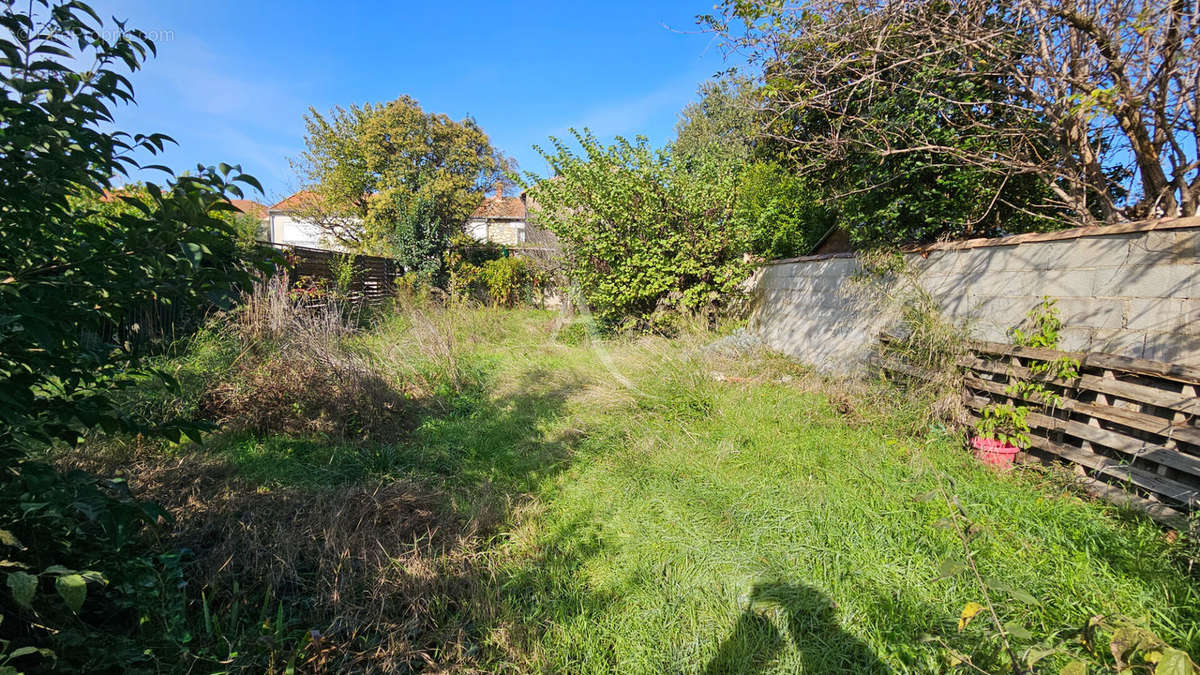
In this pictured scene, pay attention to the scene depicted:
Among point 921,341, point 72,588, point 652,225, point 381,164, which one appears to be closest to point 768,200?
point 652,225

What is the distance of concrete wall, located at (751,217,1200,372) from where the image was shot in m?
2.69

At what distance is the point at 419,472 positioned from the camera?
11.3 feet

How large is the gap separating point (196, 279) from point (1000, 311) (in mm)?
5153

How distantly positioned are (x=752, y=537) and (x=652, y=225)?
656 centimetres

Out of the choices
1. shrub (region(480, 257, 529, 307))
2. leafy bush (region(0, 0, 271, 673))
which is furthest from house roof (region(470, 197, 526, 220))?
leafy bush (region(0, 0, 271, 673))

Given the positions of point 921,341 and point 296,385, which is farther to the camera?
point 296,385

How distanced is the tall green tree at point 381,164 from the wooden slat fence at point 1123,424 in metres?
15.6

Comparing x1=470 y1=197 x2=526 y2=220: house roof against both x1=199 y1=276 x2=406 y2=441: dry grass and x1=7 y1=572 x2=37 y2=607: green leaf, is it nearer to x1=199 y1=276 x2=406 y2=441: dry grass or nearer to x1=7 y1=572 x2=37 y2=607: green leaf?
x1=199 y1=276 x2=406 y2=441: dry grass

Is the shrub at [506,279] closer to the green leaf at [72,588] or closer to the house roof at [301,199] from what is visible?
the green leaf at [72,588]

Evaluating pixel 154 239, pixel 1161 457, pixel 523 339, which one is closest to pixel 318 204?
pixel 523 339

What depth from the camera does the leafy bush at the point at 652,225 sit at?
8062 mm

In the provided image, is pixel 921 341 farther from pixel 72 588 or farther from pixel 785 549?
pixel 72 588

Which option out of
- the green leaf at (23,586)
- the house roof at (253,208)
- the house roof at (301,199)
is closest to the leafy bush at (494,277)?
the house roof at (253,208)

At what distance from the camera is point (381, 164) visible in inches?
744
